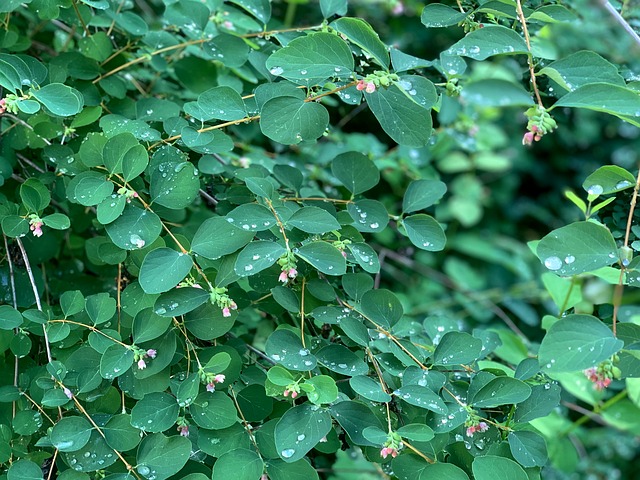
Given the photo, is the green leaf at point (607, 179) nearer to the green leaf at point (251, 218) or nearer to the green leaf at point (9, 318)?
the green leaf at point (251, 218)

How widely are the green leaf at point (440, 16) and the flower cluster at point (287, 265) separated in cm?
38

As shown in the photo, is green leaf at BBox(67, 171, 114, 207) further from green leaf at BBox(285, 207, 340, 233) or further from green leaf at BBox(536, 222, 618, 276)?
green leaf at BBox(536, 222, 618, 276)

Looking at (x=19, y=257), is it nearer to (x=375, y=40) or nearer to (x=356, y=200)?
(x=356, y=200)

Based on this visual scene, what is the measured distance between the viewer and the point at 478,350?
885 millimetres

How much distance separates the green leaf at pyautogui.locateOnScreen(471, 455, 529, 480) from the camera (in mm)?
764

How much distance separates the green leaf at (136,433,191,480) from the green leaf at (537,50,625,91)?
0.64 meters

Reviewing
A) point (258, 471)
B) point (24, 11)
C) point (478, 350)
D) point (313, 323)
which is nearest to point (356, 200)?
point (313, 323)

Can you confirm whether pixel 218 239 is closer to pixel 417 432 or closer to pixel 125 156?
pixel 125 156

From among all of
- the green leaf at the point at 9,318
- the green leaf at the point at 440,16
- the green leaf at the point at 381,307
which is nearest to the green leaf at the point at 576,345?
the green leaf at the point at 381,307

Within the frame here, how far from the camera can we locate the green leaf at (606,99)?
2.54ft

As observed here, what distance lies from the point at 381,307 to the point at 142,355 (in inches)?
12.7

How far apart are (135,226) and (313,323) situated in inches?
11.8

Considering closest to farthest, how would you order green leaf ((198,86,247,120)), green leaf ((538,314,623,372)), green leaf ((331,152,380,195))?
green leaf ((538,314,623,372))
green leaf ((198,86,247,120))
green leaf ((331,152,380,195))

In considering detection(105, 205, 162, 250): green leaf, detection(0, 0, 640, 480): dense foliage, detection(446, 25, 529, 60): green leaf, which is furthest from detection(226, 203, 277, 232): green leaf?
detection(446, 25, 529, 60): green leaf
